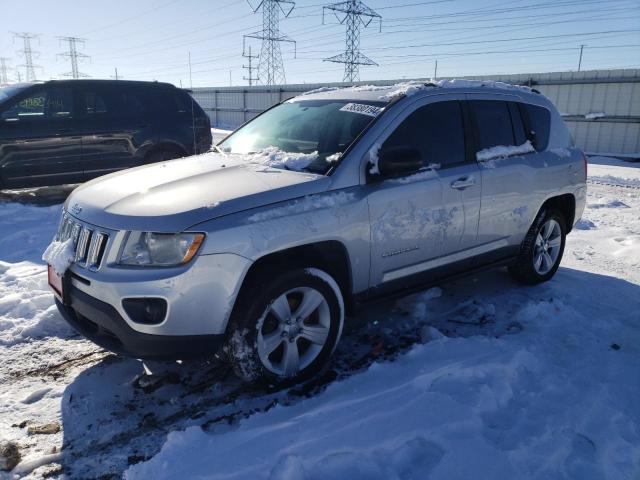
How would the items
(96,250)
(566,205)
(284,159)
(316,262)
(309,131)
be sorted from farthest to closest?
(566,205)
(309,131)
(284,159)
(316,262)
(96,250)

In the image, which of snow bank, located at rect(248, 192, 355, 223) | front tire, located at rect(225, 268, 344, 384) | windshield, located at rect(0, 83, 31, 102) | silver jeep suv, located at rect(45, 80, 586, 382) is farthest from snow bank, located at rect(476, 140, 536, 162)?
windshield, located at rect(0, 83, 31, 102)

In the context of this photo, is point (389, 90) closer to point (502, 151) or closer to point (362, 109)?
point (362, 109)

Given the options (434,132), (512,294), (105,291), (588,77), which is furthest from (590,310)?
(588,77)

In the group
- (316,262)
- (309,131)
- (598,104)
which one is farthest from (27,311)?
(598,104)

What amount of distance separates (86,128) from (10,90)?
1.18m

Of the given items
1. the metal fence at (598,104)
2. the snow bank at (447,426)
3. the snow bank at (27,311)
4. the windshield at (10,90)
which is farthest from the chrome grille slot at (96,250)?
the metal fence at (598,104)

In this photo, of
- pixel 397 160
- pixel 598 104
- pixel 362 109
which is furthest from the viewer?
pixel 598 104

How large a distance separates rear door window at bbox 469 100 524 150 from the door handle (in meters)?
0.38

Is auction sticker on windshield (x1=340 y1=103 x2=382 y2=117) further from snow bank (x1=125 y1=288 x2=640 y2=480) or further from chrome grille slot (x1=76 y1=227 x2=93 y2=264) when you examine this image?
chrome grille slot (x1=76 y1=227 x2=93 y2=264)

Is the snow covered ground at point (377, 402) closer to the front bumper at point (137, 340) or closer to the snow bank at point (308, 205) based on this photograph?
the front bumper at point (137, 340)

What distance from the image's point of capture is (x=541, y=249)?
484cm

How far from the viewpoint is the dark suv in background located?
7.61 meters

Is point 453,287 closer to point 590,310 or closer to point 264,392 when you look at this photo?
point 590,310

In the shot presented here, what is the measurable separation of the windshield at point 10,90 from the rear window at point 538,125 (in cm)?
719
